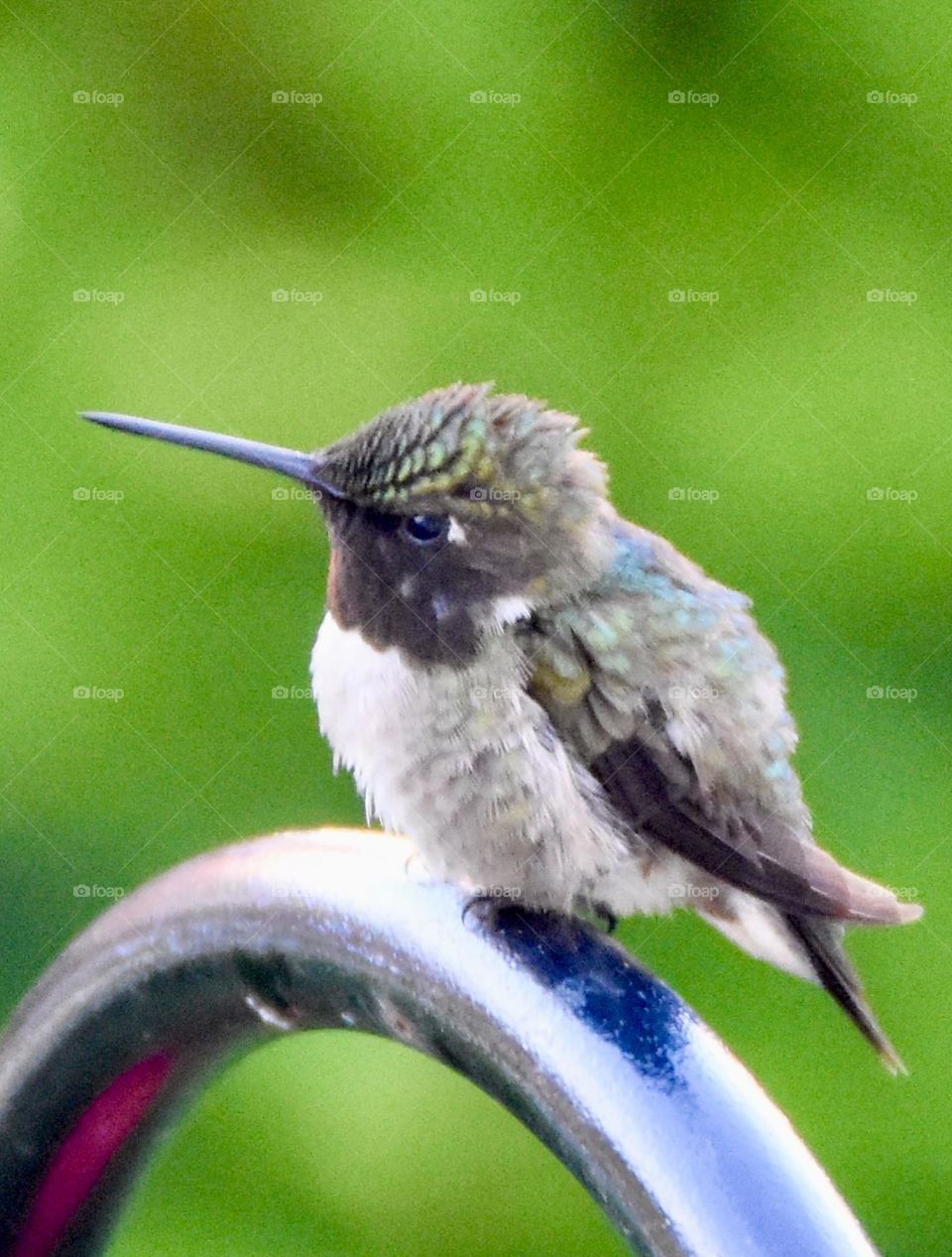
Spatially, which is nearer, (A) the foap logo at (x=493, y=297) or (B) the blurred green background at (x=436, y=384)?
(B) the blurred green background at (x=436, y=384)

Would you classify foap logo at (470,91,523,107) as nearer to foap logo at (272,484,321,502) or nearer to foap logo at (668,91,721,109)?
foap logo at (668,91,721,109)

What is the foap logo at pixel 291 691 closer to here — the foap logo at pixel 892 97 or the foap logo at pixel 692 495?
the foap logo at pixel 692 495

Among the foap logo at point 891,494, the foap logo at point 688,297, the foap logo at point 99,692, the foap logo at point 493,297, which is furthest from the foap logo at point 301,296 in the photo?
the foap logo at point 891,494

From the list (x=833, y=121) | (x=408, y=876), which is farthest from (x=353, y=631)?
(x=833, y=121)

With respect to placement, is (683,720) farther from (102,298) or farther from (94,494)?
(102,298)

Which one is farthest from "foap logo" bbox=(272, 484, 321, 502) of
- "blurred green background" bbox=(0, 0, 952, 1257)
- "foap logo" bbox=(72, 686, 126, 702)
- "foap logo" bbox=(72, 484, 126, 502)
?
"foap logo" bbox=(72, 686, 126, 702)
